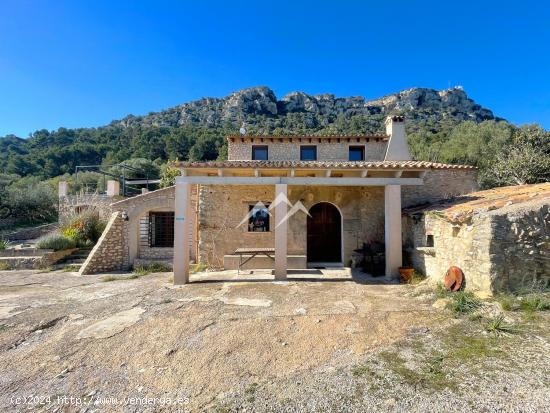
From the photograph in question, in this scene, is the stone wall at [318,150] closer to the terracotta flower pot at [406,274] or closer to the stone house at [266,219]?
the stone house at [266,219]

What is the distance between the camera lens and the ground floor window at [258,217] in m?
10.4

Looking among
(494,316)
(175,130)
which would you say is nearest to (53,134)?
(175,130)

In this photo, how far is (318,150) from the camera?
40.0ft

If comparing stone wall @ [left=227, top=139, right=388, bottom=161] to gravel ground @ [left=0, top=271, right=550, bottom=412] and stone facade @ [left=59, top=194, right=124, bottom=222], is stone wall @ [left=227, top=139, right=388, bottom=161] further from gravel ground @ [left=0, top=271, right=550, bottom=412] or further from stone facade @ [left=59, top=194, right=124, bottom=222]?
gravel ground @ [left=0, top=271, right=550, bottom=412]

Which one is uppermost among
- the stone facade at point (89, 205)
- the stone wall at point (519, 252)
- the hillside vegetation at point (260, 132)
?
the hillside vegetation at point (260, 132)

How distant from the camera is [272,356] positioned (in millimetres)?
3578

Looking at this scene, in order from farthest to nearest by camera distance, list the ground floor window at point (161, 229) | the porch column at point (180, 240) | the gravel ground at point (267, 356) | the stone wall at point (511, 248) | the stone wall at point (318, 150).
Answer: the stone wall at point (318, 150), the ground floor window at point (161, 229), the porch column at point (180, 240), the stone wall at point (511, 248), the gravel ground at point (267, 356)

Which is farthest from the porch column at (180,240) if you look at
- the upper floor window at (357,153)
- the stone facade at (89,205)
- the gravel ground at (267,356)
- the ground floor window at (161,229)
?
the upper floor window at (357,153)

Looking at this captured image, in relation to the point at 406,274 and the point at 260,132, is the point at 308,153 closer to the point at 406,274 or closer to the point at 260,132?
the point at 406,274

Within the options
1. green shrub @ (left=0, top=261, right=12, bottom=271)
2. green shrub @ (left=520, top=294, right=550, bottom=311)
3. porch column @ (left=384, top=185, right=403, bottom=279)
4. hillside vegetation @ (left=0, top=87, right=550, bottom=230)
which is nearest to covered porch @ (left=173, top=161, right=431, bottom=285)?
porch column @ (left=384, top=185, right=403, bottom=279)

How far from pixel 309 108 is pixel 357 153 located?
42656 mm

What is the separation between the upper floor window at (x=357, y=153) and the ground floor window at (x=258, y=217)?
4.77 metres

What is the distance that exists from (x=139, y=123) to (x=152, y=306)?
53.6m

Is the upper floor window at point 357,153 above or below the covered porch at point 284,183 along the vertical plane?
above
